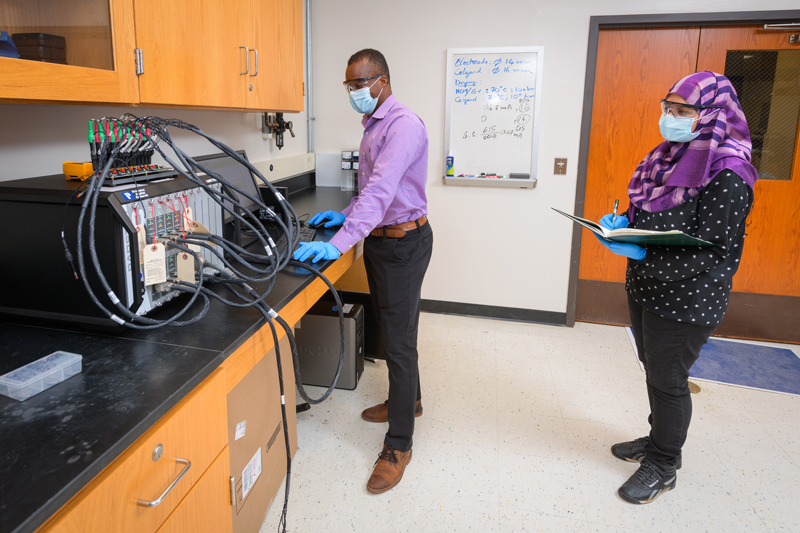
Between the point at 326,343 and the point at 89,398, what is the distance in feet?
4.71

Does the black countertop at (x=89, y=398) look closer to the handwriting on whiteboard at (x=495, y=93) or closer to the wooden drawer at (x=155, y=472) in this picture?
the wooden drawer at (x=155, y=472)

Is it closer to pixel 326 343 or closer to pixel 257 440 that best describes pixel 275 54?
pixel 326 343

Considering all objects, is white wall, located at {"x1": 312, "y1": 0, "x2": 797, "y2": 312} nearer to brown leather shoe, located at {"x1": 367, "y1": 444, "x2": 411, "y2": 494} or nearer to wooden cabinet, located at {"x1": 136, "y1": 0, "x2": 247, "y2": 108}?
wooden cabinet, located at {"x1": 136, "y1": 0, "x2": 247, "y2": 108}

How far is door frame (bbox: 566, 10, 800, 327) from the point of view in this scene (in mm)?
2561

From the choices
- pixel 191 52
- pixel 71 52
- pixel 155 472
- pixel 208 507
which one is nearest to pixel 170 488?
pixel 155 472

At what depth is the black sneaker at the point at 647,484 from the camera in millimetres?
1637

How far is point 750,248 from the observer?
9.29 ft

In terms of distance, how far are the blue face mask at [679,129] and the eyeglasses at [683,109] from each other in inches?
0.6

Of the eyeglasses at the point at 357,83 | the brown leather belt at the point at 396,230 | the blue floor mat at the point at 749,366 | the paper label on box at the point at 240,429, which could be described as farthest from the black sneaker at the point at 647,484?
the eyeglasses at the point at 357,83

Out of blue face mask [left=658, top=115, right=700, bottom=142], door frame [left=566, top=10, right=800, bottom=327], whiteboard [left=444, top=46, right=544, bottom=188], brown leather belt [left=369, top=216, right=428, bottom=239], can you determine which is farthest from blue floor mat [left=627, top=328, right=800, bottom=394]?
brown leather belt [left=369, top=216, right=428, bottom=239]

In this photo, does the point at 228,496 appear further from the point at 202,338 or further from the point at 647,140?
the point at 647,140

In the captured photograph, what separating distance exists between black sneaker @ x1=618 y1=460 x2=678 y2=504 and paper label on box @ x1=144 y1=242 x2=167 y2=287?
1.59 meters

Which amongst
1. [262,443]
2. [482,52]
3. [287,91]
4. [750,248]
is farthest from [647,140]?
[262,443]

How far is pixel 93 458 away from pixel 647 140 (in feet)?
9.91
